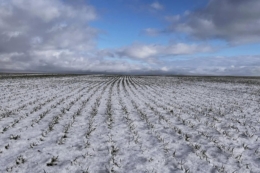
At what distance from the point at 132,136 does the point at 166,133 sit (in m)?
1.42

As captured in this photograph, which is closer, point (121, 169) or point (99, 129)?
point (121, 169)

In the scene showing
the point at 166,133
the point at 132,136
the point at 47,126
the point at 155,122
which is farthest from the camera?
the point at 155,122

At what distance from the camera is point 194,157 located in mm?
5531

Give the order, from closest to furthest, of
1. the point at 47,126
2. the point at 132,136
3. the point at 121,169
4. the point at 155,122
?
1. the point at 121,169
2. the point at 132,136
3. the point at 47,126
4. the point at 155,122

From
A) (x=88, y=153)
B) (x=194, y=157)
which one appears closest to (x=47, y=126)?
(x=88, y=153)

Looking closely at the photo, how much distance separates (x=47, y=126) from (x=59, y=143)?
7.22ft

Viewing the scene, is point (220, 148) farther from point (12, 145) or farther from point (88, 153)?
point (12, 145)

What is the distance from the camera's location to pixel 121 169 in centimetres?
480

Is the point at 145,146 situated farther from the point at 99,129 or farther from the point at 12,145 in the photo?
the point at 12,145

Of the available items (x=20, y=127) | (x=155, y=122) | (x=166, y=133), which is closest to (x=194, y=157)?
(x=166, y=133)

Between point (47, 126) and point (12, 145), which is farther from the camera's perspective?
point (47, 126)

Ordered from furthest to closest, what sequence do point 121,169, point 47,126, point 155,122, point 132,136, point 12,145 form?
point 155,122 → point 47,126 → point 132,136 → point 12,145 → point 121,169

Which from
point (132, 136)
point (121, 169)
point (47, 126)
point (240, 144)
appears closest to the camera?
point (121, 169)

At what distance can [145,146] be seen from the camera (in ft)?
20.5
